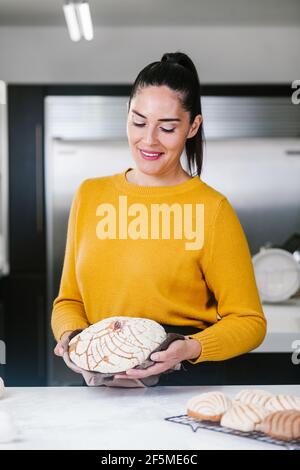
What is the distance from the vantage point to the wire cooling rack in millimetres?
778

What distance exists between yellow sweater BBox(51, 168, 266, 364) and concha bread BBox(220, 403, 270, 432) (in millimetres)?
261

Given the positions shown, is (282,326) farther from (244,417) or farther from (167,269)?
(244,417)

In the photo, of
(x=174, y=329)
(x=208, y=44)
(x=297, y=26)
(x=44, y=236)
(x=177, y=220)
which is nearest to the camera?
(x=174, y=329)

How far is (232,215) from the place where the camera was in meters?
1.20

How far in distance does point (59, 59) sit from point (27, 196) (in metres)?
0.53

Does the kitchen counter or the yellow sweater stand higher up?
the yellow sweater

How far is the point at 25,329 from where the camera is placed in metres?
2.68

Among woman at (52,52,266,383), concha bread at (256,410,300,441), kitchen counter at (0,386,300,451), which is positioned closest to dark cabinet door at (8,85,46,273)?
woman at (52,52,266,383)

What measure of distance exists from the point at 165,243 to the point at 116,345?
0.28 m

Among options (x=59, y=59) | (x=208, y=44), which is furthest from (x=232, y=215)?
(x=59, y=59)

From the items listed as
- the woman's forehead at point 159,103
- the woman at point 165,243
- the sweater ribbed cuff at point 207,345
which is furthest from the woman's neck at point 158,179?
the sweater ribbed cuff at point 207,345

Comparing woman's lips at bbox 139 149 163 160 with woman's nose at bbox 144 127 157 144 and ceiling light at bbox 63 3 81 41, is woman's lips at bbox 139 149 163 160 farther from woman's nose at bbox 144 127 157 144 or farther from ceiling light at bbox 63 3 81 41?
ceiling light at bbox 63 3 81 41

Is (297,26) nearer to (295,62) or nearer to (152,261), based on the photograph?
(295,62)

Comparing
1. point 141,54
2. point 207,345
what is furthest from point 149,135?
point 141,54
